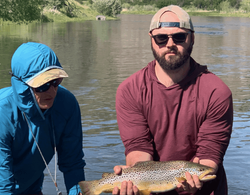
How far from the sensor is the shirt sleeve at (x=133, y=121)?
387cm

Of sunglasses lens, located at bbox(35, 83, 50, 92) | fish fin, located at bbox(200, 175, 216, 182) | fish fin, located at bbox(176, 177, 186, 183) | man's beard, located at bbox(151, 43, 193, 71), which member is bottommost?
fish fin, located at bbox(176, 177, 186, 183)

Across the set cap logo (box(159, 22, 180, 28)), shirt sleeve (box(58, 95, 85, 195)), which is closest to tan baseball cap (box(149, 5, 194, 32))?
cap logo (box(159, 22, 180, 28))

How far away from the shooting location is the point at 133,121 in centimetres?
393

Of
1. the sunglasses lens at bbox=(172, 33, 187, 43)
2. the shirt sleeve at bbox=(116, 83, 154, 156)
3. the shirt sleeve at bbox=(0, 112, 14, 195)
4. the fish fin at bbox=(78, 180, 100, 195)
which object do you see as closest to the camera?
the shirt sleeve at bbox=(0, 112, 14, 195)

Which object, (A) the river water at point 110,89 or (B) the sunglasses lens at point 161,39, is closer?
(B) the sunglasses lens at point 161,39

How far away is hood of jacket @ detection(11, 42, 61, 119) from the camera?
3279mm

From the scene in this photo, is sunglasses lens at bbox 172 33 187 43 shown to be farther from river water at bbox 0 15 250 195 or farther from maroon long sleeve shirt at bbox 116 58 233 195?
river water at bbox 0 15 250 195

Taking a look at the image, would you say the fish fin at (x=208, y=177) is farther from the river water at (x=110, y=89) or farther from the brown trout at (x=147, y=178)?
the river water at (x=110, y=89)

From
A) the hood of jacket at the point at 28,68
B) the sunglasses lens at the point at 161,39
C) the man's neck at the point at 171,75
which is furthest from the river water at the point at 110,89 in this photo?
the sunglasses lens at the point at 161,39

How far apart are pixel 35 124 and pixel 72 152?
0.50 m

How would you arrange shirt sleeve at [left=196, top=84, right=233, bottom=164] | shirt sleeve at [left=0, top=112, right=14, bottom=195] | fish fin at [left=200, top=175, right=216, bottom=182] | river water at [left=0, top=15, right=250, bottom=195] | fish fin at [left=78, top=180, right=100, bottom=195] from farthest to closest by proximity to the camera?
river water at [left=0, top=15, right=250, bottom=195] → shirt sleeve at [left=196, top=84, right=233, bottom=164] → fish fin at [left=78, top=180, right=100, bottom=195] → fish fin at [left=200, top=175, right=216, bottom=182] → shirt sleeve at [left=0, top=112, right=14, bottom=195]

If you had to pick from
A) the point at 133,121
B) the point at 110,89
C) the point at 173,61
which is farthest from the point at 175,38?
the point at 110,89

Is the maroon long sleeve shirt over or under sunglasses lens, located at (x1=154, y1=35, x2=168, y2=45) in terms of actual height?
under

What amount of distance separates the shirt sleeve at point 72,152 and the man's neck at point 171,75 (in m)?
0.86
